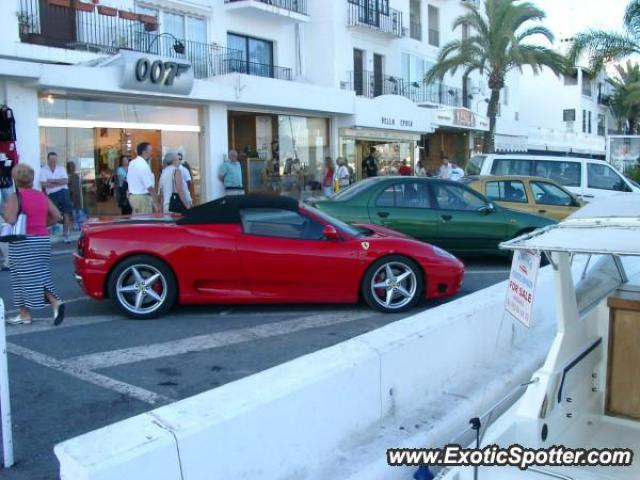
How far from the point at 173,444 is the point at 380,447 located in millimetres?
1392

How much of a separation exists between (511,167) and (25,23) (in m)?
11.3

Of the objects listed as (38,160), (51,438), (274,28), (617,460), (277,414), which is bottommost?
(51,438)

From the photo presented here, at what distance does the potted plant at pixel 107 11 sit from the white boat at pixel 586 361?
15.6 metres

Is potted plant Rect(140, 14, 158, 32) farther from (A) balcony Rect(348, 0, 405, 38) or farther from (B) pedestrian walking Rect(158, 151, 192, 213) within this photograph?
(A) balcony Rect(348, 0, 405, 38)

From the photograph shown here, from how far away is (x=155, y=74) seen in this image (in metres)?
16.0

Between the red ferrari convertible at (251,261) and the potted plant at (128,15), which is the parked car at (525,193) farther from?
the potted plant at (128,15)

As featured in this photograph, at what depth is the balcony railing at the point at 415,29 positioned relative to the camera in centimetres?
3095

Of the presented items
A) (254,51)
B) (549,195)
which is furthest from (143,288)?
(254,51)

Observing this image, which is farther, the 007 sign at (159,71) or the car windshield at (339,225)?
the 007 sign at (159,71)

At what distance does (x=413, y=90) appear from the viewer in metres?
30.6

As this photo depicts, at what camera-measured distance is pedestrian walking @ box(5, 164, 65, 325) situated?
6.66 m

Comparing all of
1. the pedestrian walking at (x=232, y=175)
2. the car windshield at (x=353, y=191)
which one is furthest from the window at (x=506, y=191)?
the pedestrian walking at (x=232, y=175)

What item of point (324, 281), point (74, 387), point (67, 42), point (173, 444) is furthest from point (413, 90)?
point (173, 444)

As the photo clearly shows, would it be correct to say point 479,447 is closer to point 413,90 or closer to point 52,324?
point 52,324
